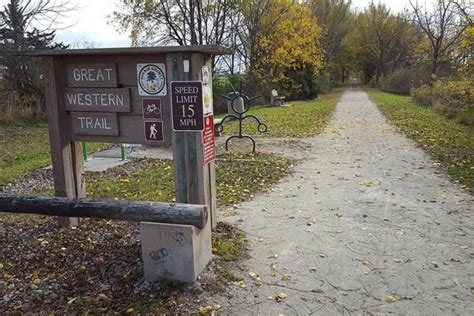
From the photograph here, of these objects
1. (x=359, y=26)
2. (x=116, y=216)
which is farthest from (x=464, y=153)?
(x=359, y=26)

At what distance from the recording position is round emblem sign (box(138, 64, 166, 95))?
3926 mm

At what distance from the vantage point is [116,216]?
3.56m

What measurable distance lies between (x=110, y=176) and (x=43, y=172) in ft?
4.98

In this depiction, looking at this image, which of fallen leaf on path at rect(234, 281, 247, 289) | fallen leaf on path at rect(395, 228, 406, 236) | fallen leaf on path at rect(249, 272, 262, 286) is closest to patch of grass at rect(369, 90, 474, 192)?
fallen leaf on path at rect(395, 228, 406, 236)

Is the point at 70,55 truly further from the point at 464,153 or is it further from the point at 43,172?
the point at 464,153

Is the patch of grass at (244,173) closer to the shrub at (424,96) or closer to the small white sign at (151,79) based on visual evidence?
the small white sign at (151,79)

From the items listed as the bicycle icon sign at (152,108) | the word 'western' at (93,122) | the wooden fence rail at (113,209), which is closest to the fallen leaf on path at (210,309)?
the wooden fence rail at (113,209)

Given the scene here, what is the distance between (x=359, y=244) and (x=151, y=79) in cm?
257

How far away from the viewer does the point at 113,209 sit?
11.7 ft

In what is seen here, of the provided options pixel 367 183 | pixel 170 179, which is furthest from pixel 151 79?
pixel 367 183

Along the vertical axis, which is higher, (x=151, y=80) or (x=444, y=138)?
A: (x=151, y=80)

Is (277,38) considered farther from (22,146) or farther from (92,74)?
(92,74)

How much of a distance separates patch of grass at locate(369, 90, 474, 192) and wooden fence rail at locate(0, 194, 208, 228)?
4.58 meters

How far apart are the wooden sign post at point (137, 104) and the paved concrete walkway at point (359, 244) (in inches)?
38.5
